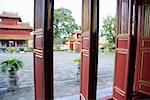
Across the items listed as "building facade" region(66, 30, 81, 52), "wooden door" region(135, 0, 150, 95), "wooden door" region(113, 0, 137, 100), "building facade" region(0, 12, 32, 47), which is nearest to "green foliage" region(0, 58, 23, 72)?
"wooden door" region(113, 0, 137, 100)

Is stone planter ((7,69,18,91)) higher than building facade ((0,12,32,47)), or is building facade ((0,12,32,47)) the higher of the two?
building facade ((0,12,32,47))

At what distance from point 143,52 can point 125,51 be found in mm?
887

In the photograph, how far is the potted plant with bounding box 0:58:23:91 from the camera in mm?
3316

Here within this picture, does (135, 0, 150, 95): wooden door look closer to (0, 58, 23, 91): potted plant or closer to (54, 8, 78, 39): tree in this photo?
(0, 58, 23, 91): potted plant

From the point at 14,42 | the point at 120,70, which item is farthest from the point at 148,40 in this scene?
the point at 14,42

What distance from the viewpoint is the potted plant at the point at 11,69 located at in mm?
3316

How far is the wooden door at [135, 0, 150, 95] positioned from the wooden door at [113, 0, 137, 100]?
70cm

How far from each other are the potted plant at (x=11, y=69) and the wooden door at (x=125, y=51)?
1.88 meters

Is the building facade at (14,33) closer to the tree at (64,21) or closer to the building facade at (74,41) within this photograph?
the tree at (64,21)

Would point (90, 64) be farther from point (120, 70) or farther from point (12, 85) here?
point (12, 85)

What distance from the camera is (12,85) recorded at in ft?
11.4

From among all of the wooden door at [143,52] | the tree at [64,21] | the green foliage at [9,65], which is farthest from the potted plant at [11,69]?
the tree at [64,21]

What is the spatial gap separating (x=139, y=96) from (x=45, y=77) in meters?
2.09

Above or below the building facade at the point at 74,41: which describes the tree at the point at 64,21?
above
